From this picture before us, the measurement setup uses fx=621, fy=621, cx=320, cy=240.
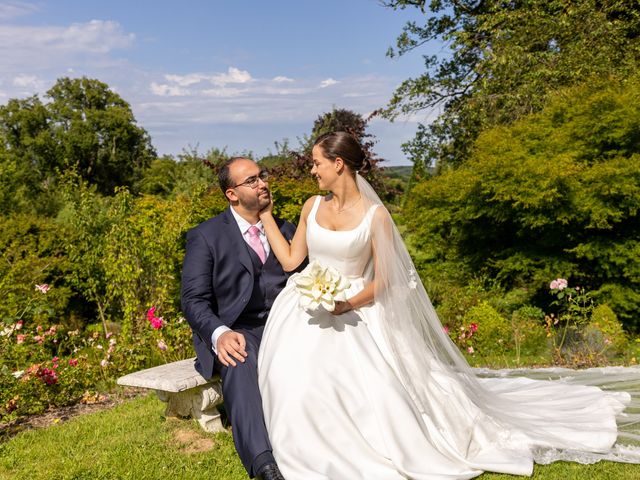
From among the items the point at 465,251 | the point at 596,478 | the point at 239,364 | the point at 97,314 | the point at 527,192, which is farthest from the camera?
the point at 465,251

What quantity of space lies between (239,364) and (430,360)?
49.9 inches

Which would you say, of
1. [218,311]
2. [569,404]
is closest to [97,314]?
[218,311]

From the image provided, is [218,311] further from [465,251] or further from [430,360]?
[465,251]

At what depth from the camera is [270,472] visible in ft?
11.1

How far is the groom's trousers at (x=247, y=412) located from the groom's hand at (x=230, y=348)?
4cm

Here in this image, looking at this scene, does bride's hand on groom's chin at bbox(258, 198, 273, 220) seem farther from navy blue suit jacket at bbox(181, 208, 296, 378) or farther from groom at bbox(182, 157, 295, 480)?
navy blue suit jacket at bbox(181, 208, 296, 378)

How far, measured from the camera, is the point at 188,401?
15.3 feet

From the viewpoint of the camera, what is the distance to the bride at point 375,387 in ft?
11.4

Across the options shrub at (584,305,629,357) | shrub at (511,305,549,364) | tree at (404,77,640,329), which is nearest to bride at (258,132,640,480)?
shrub at (584,305,629,357)

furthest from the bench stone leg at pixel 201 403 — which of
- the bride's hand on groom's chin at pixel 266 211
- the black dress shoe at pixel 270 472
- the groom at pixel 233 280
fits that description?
the bride's hand on groom's chin at pixel 266 211

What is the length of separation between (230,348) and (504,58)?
1042cm

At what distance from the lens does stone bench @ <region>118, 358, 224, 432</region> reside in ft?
14.0

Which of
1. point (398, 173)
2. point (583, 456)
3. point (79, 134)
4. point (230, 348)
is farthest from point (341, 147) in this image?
point (79, 134)

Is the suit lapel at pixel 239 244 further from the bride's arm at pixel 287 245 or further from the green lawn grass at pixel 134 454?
the green lawn grass at pixel 134 454
